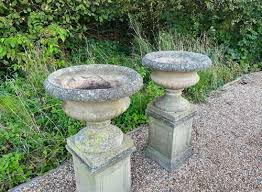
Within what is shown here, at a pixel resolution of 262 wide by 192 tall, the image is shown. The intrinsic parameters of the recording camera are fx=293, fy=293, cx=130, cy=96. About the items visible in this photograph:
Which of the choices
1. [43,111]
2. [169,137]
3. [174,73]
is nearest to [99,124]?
[174,73]

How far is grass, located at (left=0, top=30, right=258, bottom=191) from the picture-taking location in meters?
2.83

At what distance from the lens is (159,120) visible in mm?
2811

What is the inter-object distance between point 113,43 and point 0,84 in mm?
2328

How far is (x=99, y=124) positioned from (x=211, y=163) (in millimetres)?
1387

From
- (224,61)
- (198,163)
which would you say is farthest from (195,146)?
(224,61)

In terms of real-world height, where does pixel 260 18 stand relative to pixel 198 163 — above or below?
above

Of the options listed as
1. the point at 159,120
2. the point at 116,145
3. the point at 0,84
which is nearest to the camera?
the point at 116,145

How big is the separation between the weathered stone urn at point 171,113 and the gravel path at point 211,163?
0.13m

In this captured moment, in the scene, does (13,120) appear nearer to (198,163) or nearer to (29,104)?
(29,104)

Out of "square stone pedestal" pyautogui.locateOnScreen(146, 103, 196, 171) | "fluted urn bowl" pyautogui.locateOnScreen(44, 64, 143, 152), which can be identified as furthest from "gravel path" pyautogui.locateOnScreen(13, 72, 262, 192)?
"fluted urn bowl" pyautogui.locateOnScreen(44, 64, 143, 152)

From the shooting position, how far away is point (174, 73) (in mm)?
2461

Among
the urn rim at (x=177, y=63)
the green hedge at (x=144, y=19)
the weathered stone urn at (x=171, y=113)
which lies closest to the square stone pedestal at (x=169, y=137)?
the weathered stone urn at (x=171, y=113)

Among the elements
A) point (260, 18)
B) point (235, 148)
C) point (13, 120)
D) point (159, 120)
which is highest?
point (260, 18)

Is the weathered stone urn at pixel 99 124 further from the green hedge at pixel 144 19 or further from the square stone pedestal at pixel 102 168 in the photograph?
the green hedge at pixel 144 19
